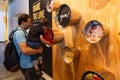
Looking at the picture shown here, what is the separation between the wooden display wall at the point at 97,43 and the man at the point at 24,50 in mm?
427

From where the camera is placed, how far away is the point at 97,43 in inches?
60.9

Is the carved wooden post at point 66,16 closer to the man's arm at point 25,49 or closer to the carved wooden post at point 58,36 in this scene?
the carved wooden post at point 58,36

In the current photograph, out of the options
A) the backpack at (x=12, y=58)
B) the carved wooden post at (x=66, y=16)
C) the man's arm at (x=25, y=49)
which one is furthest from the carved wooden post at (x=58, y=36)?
the backpack at (x=12, y=58)

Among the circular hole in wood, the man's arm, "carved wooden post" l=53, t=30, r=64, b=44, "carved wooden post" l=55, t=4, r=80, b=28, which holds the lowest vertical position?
the circular hole in wood

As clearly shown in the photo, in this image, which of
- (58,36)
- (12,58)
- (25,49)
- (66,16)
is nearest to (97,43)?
(66,16)

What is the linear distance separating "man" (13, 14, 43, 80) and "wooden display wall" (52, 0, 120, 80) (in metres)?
0.43

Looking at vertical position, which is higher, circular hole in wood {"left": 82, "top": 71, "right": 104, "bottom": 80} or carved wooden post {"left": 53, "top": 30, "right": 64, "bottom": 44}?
carved wooden post {"left": 53, "top": 30, "right": 64, "bottom": 44}

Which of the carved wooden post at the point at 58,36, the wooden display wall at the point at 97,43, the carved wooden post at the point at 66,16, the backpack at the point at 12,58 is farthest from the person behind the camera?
the backpack at the point at 12,58

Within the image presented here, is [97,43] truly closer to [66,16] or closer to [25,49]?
[66,16]

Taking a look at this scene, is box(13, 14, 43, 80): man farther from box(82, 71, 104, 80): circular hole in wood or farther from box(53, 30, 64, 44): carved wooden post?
box(82, 71, 104, 80): circular hole in wood

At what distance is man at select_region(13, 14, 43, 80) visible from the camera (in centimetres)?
199

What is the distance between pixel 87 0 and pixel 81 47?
471mm

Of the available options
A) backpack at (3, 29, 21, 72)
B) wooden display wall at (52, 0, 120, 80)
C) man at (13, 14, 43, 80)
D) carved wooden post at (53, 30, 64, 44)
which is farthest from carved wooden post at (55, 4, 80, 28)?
backpack at (3, 29, 21, 72)

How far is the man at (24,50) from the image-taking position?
1.99 meters
